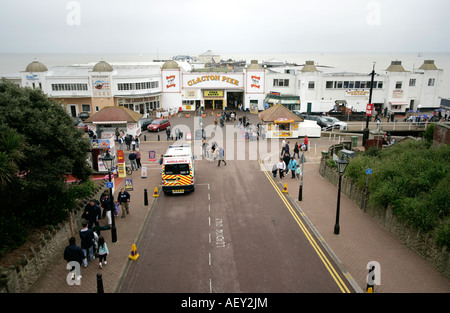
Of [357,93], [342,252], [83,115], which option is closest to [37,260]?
[342,252]

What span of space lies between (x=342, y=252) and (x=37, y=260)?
11.2m

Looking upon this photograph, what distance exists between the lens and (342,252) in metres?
13.5

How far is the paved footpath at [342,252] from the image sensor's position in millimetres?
11273

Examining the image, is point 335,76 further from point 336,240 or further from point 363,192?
point 336,240

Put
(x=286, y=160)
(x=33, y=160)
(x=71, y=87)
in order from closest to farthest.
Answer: (x=33, y=160) → (x=286, y=160) → (x=71, y=87)

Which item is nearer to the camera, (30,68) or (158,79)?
(30,68)

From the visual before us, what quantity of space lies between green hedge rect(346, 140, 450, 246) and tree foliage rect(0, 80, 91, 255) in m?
13.8

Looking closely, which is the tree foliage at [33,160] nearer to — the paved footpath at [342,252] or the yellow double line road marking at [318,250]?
the paved footpath at [342,252]

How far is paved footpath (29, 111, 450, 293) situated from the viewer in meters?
11.3

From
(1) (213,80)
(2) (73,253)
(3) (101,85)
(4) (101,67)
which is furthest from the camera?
(1) (213,80)

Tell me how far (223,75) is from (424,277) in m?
42.3

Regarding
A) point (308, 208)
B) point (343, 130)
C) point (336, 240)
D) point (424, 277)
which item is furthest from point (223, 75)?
point (424, 277)

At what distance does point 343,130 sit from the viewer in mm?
38500

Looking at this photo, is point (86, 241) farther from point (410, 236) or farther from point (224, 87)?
point (224, 87)
